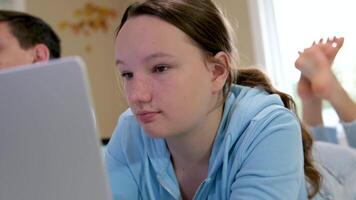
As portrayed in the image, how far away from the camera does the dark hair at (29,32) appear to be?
4.12 feet

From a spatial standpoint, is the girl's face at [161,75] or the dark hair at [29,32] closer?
the girl's face at [161,75]

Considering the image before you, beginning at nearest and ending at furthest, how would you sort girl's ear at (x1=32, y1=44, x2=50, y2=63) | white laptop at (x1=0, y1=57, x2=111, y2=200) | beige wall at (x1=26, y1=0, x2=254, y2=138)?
1. white laptop at (x1=0, y1=57, x2=111, y2=200)
2. girl's ear at (x1=32, y1=44, x2=50, y2=63)
3. beige wall at (x1=26, y1=0, x2=254, y2=138)

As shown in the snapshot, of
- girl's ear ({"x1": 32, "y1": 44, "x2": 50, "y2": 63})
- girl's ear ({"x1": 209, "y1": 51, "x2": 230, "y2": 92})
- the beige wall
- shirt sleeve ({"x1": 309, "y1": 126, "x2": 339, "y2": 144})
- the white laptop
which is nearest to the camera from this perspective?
the white laptop

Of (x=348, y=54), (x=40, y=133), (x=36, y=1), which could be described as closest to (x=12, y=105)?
(x=40, y=133)

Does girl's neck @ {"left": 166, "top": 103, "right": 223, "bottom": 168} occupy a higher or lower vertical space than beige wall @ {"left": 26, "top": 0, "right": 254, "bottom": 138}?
lower

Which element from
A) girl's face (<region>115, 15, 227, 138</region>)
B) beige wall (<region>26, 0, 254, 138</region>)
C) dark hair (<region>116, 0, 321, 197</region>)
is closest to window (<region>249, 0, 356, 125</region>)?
beige wall (<region>26, 0, 254, 138</region>)

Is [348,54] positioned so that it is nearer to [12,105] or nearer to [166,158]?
[166,158]

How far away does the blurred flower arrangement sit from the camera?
229 cm

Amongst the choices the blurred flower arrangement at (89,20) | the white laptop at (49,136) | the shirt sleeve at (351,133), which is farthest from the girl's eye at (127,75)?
the blurred flower arrangement at (89,20)

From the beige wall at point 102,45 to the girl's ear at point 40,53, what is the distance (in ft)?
3.18

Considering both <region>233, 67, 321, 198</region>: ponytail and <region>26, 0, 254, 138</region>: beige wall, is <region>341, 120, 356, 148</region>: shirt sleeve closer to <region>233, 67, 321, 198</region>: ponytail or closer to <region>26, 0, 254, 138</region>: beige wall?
<region>233, 67, 321, 198</region>: ponytail

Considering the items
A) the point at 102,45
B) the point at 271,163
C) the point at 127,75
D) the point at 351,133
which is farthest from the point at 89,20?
the point at 271,163

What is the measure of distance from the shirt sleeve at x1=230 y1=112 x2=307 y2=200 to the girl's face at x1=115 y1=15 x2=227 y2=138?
0.12 metres

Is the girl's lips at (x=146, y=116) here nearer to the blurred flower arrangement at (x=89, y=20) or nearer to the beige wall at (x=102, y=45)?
the beige wall at (x=102, y=45)
